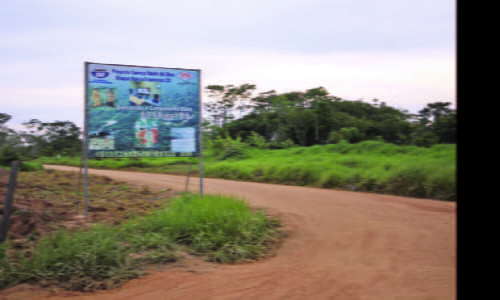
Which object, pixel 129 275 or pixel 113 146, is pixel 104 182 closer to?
pixel 113 146

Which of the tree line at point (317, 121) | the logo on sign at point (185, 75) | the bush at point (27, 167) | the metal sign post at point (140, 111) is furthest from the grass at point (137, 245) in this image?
the tree line at point (317, 121)

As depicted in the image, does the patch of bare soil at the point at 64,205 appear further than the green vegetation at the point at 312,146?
No

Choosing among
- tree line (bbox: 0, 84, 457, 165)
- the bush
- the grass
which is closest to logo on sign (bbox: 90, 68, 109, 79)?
the grass

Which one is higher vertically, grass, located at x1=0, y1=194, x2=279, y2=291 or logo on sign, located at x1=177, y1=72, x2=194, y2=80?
logo on sign, located at x1=177, y1=72, x2=194, y2=80

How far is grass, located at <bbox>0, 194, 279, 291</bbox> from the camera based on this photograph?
Answer: 155 inches

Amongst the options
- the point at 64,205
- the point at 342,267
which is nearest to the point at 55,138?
the point at 64,205

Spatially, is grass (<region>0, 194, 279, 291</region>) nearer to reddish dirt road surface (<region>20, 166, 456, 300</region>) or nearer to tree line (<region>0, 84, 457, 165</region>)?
reddish dirt road surface (<region>20, 166, 456, 300</region>)

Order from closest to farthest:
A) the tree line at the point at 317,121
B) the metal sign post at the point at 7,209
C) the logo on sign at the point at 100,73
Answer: the metal sign post at the point at 7,209 → the logo on sign at the point at 100,73 → the tree line at the point at 317,121

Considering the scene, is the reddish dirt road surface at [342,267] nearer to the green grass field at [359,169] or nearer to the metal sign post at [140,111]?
the green grass field at [359,169]

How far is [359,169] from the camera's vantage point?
1149 cm

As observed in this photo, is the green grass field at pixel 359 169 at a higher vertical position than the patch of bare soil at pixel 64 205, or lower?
higher

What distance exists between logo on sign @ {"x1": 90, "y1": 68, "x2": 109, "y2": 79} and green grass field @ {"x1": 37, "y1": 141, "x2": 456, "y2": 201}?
692 cm

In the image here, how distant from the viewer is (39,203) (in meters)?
6.28

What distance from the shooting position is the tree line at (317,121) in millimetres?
19672
